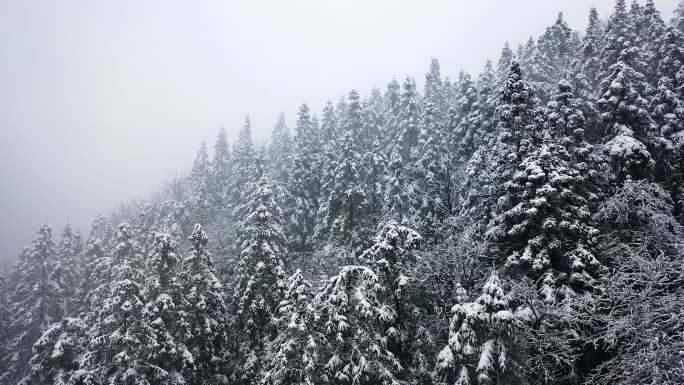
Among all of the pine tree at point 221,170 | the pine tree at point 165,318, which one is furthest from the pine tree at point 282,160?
the pine tree at point 165,318

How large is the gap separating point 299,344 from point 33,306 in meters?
35.1

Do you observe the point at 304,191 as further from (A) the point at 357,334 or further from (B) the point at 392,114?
(A) the point at 357,334

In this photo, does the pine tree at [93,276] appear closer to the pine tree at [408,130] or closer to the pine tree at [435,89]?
the pine tree at [408,130]

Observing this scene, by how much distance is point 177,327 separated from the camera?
2375 cm

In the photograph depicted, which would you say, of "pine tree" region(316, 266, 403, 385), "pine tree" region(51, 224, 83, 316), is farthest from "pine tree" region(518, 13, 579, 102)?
"pine tree" region(51, 224, 83, 316)

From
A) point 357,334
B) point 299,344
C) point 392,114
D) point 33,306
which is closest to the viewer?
point 357,334

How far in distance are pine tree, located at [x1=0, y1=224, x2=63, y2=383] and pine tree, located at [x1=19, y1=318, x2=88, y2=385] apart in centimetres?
1309

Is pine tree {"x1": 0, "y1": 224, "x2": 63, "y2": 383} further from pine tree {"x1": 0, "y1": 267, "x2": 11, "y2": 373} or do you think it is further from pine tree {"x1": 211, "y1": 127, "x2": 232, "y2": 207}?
pine tree {"x1": 211, "y1": 127, "x2": 232, "y2": 207}

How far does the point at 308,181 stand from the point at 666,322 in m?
33.1

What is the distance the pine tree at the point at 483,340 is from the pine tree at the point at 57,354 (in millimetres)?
20858

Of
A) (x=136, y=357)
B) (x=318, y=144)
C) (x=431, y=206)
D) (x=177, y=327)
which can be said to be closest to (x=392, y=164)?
(x=431, y=206)

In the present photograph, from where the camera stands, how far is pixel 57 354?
23.1 metres

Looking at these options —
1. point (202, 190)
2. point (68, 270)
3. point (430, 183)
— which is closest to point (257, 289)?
point (430, 183)

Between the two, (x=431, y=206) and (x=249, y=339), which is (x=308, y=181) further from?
(x=249, y=339)
